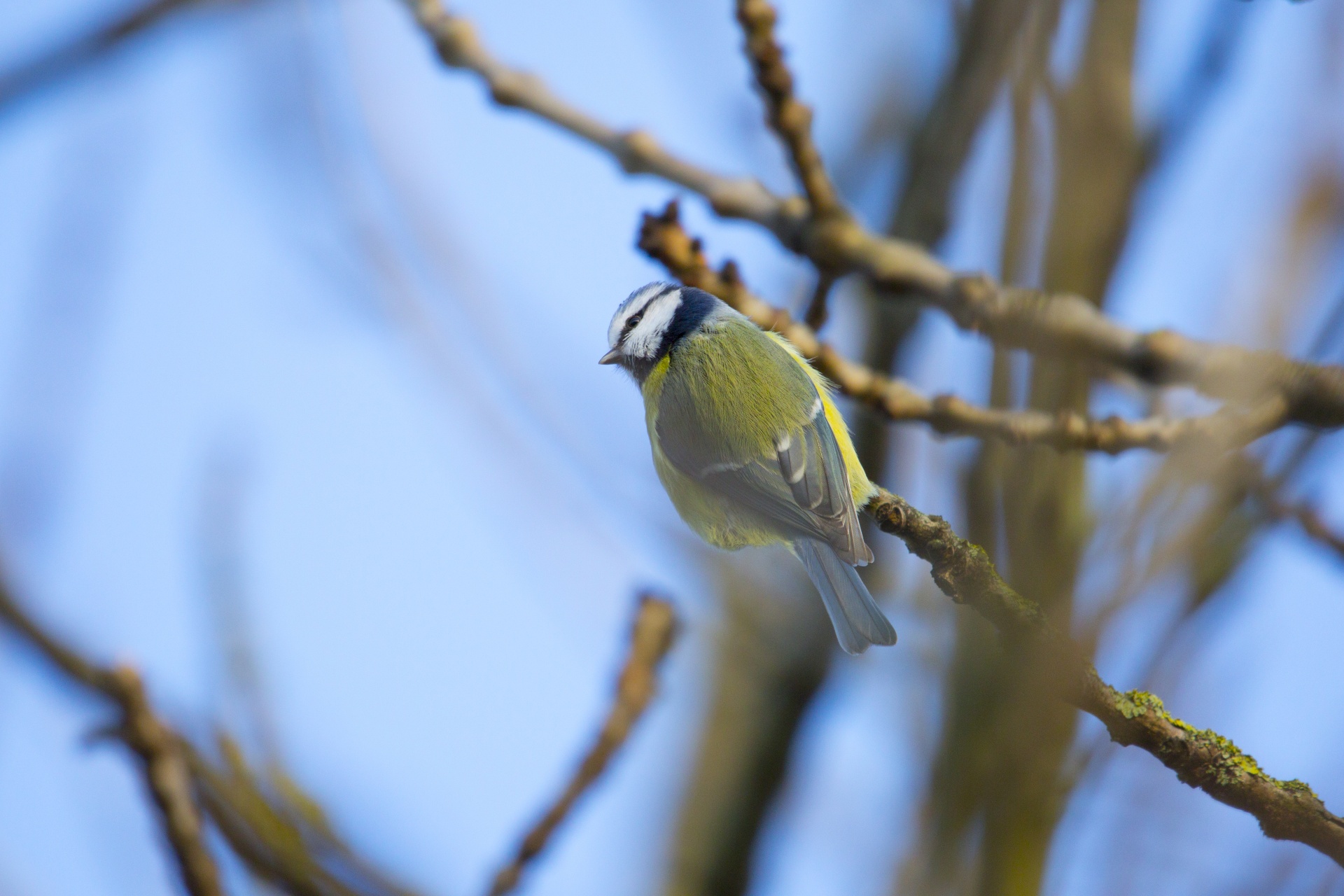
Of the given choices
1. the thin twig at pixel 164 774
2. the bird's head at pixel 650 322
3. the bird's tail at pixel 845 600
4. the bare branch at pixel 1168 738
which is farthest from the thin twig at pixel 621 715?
the bird's head at pixel 650 322

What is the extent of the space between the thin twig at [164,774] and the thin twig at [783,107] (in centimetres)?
118

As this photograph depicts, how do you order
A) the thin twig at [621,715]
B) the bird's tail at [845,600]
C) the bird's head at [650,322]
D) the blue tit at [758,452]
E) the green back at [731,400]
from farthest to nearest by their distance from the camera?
the bird's head at [650,322]
the green back at [731,400]
the blue tit at [758,452]
the bird's tail at [845,600]
the thin twig at [621,715]

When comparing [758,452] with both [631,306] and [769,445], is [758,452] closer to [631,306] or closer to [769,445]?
[769,445]

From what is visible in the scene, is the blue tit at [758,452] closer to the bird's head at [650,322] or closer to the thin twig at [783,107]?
the bird's head at [650,322]

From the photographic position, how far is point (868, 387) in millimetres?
1646

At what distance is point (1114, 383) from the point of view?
5.97ft

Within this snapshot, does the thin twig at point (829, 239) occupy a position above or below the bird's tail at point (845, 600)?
above

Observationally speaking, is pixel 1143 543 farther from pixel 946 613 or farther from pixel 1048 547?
pixel 946 613

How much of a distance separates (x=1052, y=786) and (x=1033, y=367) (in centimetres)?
37

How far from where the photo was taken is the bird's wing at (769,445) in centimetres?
170

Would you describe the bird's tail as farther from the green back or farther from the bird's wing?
the green back

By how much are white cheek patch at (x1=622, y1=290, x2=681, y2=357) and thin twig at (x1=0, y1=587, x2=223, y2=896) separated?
1509mm

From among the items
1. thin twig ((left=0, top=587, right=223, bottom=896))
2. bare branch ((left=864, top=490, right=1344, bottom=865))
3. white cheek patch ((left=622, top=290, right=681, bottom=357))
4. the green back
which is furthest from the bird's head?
thin twig ((left=0, top=587, right=223, bottom=896))

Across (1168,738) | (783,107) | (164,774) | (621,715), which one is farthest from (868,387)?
(164,774)
